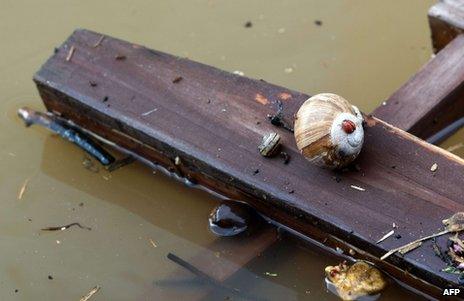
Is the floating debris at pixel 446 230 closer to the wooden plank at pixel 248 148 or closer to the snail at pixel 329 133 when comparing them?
the wooden plank at pixel 248 148

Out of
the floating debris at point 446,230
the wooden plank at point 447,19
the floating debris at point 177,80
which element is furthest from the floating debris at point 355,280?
the wooden plank at point 447,19

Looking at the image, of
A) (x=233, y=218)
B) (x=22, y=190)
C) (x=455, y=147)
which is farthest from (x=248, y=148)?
(x=22, y=190)

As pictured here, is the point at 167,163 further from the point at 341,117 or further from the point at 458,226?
the point at 458,226

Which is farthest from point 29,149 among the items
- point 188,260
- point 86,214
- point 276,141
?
point 276,141

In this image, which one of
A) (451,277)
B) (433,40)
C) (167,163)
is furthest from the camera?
(433,40)

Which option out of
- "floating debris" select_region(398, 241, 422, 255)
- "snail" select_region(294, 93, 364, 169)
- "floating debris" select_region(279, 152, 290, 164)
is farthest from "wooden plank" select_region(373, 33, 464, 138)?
"floating debris" select_region(398, 241, 422, 255)
